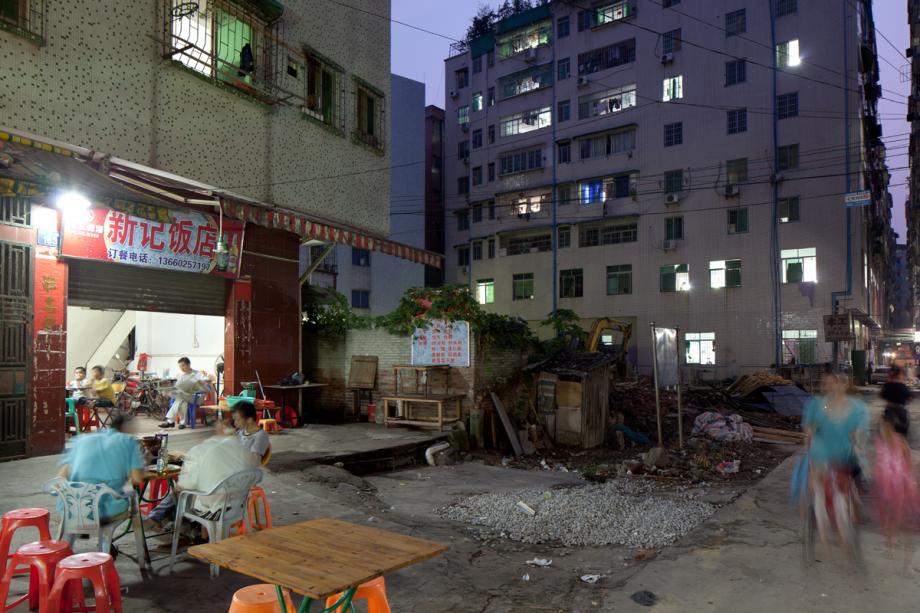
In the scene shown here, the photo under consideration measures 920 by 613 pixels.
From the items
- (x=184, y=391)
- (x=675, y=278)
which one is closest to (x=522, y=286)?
(x=675, y=278)

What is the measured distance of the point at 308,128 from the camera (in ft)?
46.6

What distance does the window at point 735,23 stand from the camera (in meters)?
30.6

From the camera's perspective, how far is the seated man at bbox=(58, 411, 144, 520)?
4.81 metres

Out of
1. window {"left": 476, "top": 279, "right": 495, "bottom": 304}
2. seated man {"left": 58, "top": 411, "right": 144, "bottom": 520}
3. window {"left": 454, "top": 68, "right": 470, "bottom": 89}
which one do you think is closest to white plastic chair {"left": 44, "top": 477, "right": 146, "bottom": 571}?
seated man {"left": 58, "top": 411, "right": 144, "bottom": 520}

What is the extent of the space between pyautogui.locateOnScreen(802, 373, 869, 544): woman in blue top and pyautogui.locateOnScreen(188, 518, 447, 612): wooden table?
396 cm

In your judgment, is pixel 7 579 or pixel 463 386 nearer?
pixel 7 579

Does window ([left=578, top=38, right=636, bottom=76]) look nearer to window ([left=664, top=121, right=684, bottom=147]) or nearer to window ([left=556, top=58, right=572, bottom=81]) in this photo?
window ([left=556, top=58, right=572, bottom=81])

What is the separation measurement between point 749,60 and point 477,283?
19.7 m

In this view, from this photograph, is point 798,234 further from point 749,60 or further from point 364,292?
point 364,292

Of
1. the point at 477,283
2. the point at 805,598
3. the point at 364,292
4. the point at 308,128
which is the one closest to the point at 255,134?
the point at 308,128

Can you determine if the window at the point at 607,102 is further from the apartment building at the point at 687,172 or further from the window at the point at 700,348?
the window at the point at 700,348

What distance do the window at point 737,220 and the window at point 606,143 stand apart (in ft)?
21.2

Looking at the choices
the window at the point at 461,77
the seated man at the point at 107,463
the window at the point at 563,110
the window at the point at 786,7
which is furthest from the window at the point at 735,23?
the seated man at the point at 107,463

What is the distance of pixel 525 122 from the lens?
1505 inches
